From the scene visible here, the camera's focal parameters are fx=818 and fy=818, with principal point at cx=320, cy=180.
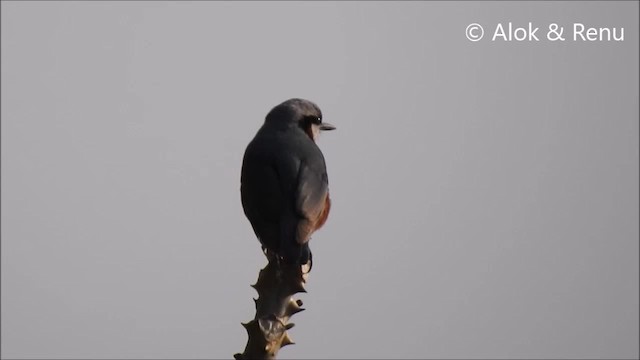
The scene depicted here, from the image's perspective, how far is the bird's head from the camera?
6.20 m

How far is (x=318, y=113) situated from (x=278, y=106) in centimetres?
42

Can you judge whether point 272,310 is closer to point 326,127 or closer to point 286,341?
point 286,341

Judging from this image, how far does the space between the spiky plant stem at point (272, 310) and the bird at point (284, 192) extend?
96cm

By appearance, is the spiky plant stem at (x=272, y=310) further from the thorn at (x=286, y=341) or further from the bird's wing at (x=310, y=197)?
the bird's wing at (x=310, y=197)

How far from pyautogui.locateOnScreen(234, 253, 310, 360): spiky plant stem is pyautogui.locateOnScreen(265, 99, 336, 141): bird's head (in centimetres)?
193

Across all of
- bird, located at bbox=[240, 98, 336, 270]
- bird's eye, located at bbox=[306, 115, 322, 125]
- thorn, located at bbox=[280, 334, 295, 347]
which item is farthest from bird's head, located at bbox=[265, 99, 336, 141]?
thorn, located at bbox=[280, 334, 295, 347]

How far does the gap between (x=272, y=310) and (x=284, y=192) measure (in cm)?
170

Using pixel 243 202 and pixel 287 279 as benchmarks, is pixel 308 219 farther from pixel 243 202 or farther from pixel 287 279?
pixel 287 279

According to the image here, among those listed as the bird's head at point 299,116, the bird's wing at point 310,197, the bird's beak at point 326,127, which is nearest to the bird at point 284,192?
the bird's wing at point 310,197

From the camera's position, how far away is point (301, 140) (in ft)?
19.6

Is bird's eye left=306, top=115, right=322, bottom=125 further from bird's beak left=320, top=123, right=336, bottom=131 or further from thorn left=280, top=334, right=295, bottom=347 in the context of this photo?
thorn left=280, top=334, right=295, bottom=347

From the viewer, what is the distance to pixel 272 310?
13.0 feet

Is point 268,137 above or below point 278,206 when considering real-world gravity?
above

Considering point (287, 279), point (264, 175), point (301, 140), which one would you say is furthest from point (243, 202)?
point (287, 279)
